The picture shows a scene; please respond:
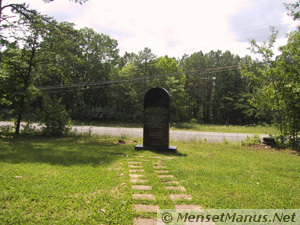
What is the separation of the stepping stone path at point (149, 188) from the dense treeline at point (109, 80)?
6.36 m

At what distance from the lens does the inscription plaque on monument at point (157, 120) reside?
28.0ft

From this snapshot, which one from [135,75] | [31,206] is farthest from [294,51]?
[135,75]

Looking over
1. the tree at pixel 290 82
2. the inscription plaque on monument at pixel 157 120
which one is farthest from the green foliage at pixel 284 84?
the inscription plaque on monument at pixel 157 120

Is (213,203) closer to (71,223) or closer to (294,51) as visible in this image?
(71,223)

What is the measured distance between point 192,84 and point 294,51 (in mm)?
35848

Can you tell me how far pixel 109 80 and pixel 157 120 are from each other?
25285 mm

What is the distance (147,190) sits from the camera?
4.04 m

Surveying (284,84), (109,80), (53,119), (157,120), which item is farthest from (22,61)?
(109,80)

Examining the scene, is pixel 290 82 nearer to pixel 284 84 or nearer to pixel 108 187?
pixel 284 84

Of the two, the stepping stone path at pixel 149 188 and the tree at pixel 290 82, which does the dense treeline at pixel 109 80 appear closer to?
the tree at pixel 290 82

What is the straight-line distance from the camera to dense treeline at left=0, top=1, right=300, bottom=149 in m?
11.6

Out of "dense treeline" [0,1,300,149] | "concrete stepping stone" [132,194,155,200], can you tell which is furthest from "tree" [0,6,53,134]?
"concrete stepping stone" [132,194,155,200]

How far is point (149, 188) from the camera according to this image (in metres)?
4.15

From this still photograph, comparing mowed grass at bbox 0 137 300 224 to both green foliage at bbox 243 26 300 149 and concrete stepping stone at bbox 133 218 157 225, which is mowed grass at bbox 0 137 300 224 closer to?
concrete stepping stone at bbox 133 218 157 225
